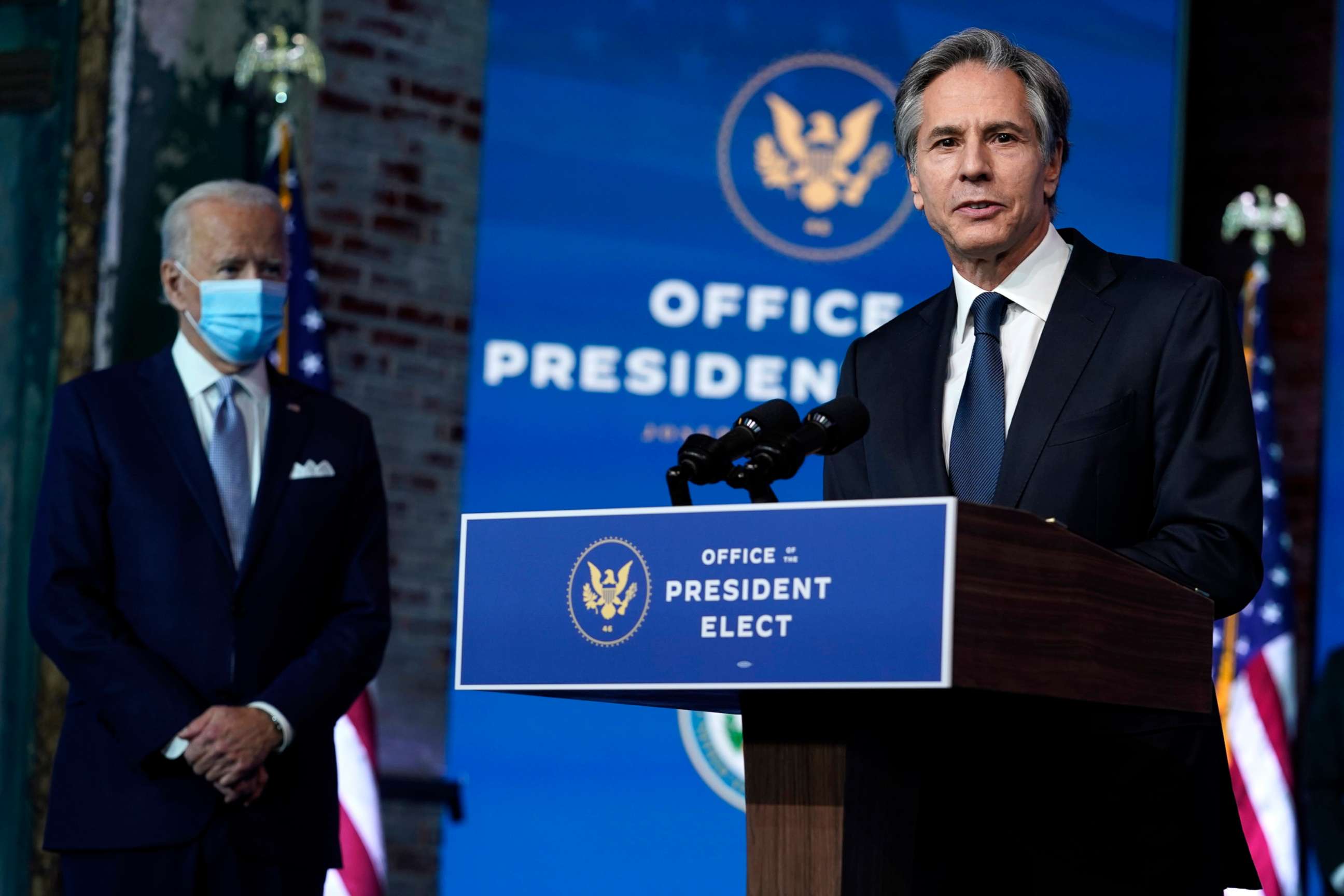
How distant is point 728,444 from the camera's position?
6.38 feet

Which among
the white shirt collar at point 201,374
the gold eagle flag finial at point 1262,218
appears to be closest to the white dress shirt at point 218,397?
the white shirt collar at point 201,374

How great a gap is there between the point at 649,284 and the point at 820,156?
0.77 metres

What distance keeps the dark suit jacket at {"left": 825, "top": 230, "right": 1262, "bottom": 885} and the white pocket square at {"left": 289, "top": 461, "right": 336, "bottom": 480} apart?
1630mm

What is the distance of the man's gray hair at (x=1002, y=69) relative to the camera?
2205mm

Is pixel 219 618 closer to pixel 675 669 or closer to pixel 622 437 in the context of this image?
pixel 675 669

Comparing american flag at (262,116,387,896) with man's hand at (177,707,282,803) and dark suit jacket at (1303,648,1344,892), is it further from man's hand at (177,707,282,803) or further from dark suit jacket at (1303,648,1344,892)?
dark suit jacket at (1303,648,1344,892)

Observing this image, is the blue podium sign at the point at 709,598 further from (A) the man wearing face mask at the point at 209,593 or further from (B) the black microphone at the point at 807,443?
(A) the man wearing face mask at the point at 209,593

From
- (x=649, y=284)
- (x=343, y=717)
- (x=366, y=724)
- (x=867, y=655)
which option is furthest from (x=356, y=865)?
(x=867, y=655)

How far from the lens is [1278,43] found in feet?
25.9

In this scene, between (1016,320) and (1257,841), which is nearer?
(1016,320)

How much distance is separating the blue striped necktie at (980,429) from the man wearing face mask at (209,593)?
163 cm

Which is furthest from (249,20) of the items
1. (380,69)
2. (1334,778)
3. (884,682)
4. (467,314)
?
(884,682)

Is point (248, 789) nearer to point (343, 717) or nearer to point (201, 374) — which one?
point (201, 374)

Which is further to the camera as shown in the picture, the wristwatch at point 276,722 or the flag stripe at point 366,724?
the flag stripe at point 366,724
